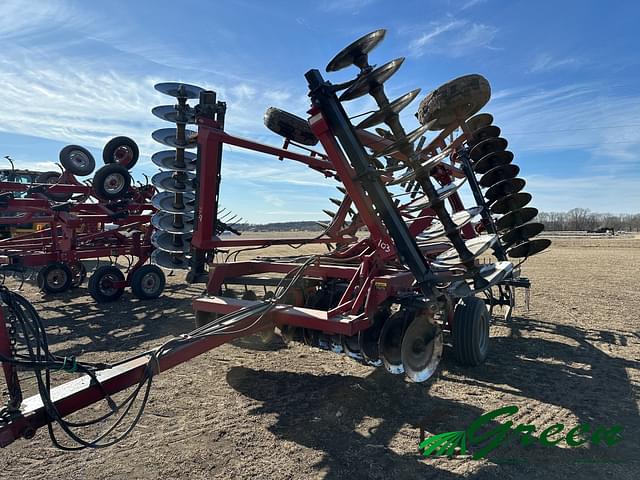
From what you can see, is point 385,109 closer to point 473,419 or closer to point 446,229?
point 446,229

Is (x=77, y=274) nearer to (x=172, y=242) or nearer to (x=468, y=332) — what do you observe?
(x=172, y=242)

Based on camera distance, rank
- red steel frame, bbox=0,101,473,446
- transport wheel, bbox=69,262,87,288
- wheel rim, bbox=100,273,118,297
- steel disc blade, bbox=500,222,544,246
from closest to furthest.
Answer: red steel frame, bbox=0,101,473,446 < steel disc blade, bbox=500,222,544,246 < wheel rim, bbox=100,273,118,297 < transport wheel, bbox=69,262,87,288

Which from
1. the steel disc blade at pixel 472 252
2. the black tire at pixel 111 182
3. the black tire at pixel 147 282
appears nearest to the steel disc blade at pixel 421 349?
the steel disc blade at pixel 472 252

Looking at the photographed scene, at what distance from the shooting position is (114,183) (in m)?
9.15

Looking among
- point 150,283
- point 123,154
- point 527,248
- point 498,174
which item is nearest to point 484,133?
point 498,174

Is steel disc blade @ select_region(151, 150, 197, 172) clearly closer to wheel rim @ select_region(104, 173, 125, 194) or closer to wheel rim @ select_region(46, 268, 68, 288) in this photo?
wheel rim @ select_region(104, 173, 125, 194)

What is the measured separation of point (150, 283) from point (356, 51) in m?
6.67

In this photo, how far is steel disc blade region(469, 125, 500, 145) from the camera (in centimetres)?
623

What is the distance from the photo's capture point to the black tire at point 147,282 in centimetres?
827

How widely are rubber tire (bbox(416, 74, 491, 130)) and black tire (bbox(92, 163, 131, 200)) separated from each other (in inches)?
295

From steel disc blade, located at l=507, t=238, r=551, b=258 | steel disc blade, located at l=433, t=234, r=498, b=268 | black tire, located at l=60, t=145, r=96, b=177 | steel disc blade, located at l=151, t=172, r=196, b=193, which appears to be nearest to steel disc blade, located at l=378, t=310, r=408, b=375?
steel disc blade, located at l=433, t=234, r=498, b=268

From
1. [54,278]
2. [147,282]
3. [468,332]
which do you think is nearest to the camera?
[468,332]

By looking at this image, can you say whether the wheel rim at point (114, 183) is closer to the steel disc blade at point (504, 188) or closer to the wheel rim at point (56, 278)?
the wheel rim at point (56, 278)

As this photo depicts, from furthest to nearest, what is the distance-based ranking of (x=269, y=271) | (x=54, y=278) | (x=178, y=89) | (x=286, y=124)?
(x=54, y=278)
(x=178, y=89)
(x=286, y=124)
(x=269, y=271)
